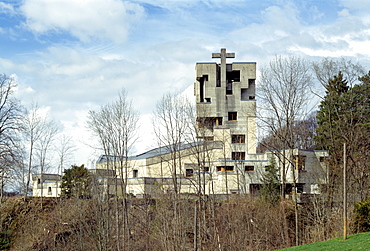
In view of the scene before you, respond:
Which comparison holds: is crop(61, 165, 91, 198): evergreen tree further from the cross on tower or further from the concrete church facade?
the cross on tower

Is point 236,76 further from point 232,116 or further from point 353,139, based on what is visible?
point 353,139

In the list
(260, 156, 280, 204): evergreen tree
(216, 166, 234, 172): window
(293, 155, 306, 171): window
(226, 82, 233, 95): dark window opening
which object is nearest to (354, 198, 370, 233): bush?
(260, 156, 280, 204): evergreen tree

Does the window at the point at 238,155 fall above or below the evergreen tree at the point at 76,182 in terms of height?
above

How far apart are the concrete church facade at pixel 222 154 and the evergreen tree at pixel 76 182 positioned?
1.33 m

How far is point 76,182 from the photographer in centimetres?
4375

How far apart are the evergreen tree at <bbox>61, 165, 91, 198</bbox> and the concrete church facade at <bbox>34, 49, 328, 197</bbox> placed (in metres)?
1.33

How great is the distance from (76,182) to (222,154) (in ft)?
50.7

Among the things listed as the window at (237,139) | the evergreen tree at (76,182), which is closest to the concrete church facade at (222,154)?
Result: the window at (237,139)

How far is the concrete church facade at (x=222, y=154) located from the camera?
142 ft

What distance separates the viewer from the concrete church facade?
43312 mm

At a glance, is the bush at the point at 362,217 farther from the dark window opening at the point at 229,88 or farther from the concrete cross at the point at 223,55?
the concrete cross at the point at 223,55

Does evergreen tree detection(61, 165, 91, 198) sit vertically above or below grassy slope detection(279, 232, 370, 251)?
above

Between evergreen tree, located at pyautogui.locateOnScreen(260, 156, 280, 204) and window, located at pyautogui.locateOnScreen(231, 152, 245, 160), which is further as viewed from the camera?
window, located at pyautogui.locateOnScreen(231, 152, 245, 160)

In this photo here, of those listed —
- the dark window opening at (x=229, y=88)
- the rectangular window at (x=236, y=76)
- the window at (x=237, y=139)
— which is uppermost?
the rectangular window at (x=236, y=76)
